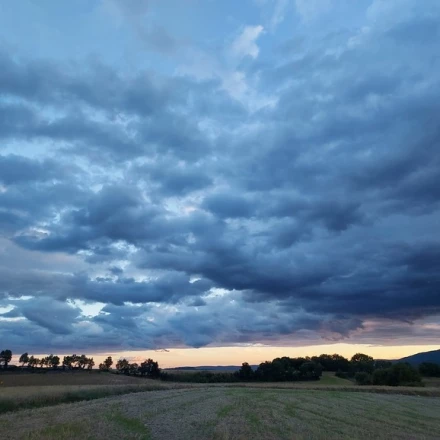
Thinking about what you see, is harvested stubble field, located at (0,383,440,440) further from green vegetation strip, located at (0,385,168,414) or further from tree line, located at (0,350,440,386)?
tree line, located at (0,350,440,386)

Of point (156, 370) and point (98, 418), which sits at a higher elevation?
point (156, 370)

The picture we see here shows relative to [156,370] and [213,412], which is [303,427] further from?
[156,370]

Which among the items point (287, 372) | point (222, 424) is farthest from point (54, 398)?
point (287, 372)

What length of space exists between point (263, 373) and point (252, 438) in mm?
121451

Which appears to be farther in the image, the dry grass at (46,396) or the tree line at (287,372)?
the tree line at (287,372)

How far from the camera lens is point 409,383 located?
102 metres

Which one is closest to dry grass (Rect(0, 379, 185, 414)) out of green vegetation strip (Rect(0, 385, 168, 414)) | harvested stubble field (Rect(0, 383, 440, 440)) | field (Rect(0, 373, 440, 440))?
green vegetation strip (Rect(0, 385, 168, 414))

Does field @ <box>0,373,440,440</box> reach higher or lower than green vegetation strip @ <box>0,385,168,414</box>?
lower

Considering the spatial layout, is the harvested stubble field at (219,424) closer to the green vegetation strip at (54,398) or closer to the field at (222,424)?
the field at (222,424)

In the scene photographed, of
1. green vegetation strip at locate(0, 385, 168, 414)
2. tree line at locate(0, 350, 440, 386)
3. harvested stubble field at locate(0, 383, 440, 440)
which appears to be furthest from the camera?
tree line at locate(0, 350, 440, 386)

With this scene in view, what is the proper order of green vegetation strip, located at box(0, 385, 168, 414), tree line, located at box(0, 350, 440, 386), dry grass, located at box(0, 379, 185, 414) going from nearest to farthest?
green vegetation strip, located at box(0, 385, 168, 414) < dry grass, located at box(0, 379, 185, 414) < tree line, located at box(0, 350, 440, 386)

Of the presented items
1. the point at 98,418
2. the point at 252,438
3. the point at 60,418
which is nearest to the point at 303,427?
the point at 252,438

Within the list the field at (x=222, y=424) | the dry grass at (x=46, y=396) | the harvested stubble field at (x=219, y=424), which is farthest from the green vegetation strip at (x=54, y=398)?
the harvested stubble field at (x=219, y=424)

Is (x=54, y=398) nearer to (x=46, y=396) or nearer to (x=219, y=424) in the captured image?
(x=46, y=396)
